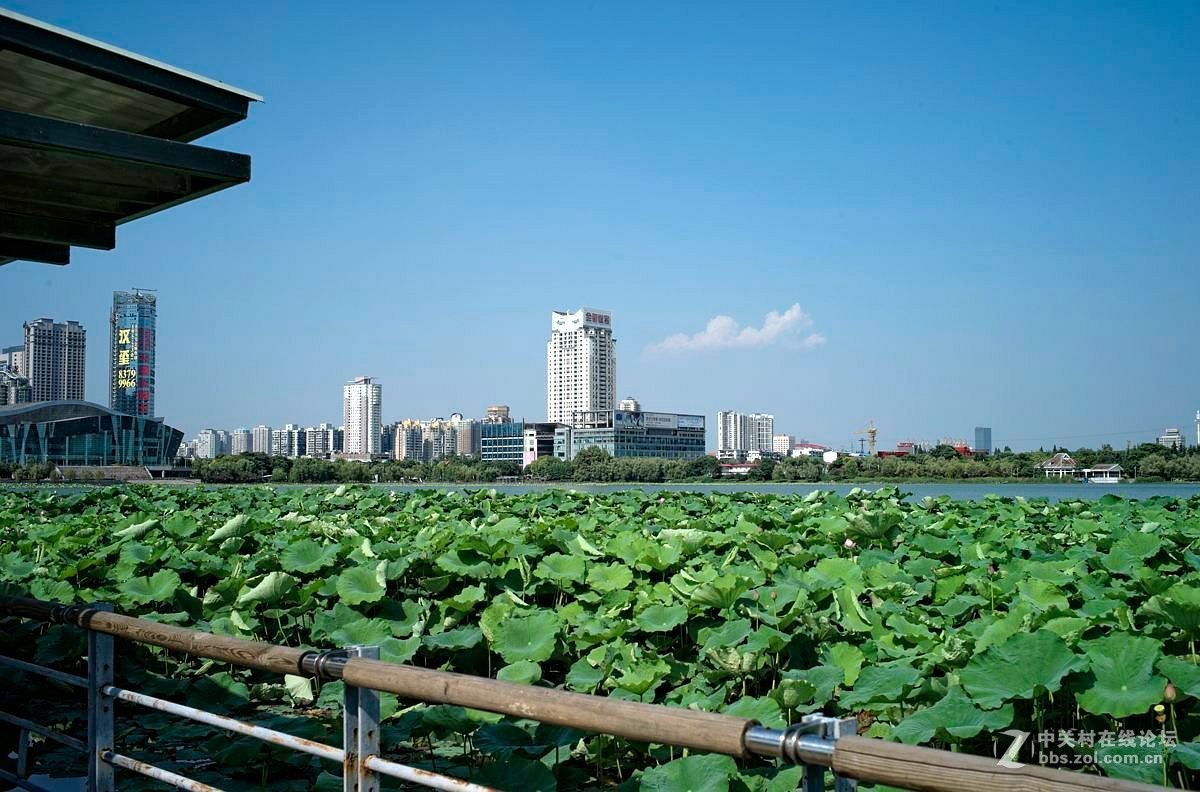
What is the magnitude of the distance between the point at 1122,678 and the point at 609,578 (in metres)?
2.74

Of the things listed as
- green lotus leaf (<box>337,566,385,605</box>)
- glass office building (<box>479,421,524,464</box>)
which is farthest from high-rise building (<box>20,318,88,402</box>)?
green lotus leaf (<box>337,566,385,605</box>)

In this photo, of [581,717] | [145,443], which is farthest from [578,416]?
[581,717]

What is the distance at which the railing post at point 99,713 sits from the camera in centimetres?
269

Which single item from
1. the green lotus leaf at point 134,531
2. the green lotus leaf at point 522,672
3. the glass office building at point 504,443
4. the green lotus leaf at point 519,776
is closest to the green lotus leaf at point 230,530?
the green lotus leaf at point 134,531

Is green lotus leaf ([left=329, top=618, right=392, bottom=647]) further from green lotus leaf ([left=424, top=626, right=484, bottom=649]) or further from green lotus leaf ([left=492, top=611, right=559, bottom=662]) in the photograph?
green lotus leaf ([left=492, top=611, right=559, bottom=662])

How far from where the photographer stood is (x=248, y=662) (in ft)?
7.28

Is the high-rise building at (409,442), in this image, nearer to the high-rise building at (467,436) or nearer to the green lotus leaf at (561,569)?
the high-rise building at (467,436)

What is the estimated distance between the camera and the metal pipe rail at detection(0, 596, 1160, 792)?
1196 mm

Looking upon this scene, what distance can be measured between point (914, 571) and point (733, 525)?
8.67 ft

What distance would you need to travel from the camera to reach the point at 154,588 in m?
5.17

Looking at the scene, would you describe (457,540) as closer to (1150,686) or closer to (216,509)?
(1150,686)

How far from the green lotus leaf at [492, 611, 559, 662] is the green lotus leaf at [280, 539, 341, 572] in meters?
2.01

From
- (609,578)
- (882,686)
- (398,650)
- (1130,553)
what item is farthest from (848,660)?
(1130,553)

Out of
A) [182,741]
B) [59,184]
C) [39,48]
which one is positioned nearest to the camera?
[39,48]
